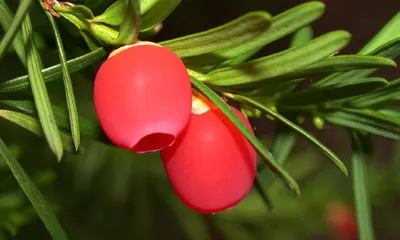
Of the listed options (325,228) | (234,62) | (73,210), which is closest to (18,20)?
(234,62)

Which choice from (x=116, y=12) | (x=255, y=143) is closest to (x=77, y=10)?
(x=116, y=12)

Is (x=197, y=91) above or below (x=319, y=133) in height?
above

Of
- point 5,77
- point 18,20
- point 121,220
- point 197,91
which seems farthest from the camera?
point 121,220

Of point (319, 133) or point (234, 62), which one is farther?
point (319, 133)

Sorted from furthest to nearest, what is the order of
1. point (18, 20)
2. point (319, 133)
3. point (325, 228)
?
1. point (319, 133)
2. point (325, 228)
3. point (18, 20)

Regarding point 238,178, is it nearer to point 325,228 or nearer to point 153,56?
point 153,56

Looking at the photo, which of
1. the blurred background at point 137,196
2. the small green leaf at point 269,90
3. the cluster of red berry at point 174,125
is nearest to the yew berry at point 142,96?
the cluster of red berry at point 174,125

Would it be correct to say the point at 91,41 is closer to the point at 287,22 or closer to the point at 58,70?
the point at 58,70
